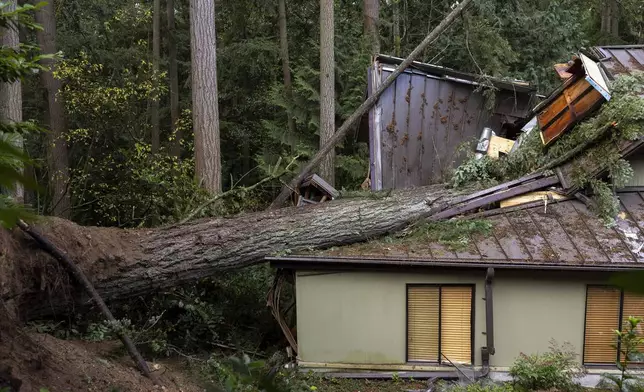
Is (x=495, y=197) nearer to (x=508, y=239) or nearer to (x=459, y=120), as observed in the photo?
(x=508, y=239)

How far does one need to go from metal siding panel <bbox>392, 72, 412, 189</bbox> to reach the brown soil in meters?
6.54

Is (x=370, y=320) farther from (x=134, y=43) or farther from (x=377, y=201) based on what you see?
(x=134, y=43)

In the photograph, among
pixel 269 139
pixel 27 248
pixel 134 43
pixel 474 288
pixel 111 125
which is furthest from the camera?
pixel 134 43

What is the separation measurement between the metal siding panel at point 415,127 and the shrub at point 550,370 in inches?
200

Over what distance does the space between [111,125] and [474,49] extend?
33.9 feet

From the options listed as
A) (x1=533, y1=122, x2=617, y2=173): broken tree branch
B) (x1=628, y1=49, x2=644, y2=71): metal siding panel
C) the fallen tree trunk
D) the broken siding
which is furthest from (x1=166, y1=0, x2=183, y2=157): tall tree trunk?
(x1=628, y1=49, x2=644, y2=71): metal siding panel

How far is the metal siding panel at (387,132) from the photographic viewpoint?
12.1 meters

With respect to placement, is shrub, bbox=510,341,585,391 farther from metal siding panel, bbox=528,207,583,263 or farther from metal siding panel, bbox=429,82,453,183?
metal siding panel, bbox=429,82,453,183

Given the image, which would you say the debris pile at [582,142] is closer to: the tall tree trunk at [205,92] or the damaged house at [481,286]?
the damaged house at [481,286]

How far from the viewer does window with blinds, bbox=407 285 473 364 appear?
8.62m

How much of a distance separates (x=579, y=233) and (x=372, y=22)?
372 inches

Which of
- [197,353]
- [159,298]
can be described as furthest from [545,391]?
[159,298]

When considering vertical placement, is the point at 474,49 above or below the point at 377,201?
above

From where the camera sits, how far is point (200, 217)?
32.4ft
